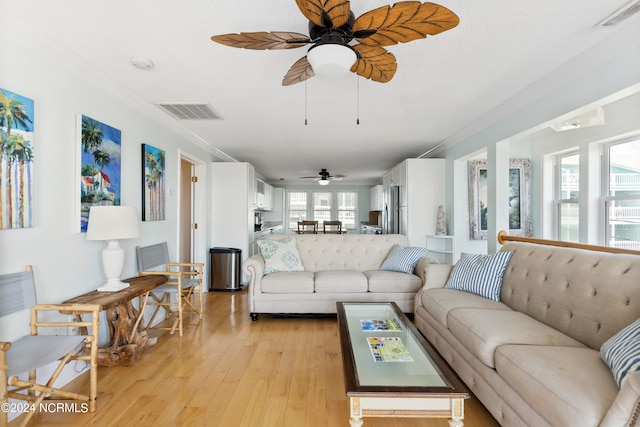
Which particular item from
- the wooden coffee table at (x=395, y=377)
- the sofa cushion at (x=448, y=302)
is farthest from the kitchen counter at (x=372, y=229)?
the wooden coffee table at (x=395, y=377)

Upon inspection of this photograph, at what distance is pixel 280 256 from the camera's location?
13.3ft

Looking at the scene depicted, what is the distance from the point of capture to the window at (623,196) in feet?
12.0

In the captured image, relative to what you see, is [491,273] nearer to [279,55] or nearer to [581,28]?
[581,28]

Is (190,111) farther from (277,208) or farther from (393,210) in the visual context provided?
(277,208)

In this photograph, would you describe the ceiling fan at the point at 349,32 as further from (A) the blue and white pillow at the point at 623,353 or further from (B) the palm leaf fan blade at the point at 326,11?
(A) the blue and white pillow at the point at 623,353

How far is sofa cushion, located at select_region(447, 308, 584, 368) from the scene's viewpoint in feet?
5.93

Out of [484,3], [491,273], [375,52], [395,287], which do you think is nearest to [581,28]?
[484,3]

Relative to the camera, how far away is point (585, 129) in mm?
4066

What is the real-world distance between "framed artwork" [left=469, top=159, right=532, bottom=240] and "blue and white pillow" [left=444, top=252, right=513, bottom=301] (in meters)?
2.30

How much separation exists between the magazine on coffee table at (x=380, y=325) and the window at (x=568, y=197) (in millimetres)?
3474

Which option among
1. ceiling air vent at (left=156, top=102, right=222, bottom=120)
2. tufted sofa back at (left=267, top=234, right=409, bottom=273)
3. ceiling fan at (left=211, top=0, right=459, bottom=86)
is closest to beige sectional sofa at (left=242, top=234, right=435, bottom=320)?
tufted sofa back at (left=267, top=234, right=409, bottom=273)

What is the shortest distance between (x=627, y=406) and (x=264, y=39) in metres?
2.16

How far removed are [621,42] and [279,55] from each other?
234 cm

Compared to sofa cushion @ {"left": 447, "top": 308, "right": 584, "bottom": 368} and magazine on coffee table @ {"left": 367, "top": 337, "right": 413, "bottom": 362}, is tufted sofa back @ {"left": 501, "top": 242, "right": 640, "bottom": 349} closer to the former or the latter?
sofa cushion @ {"left": 447, "top": 308, "right": 584, "bottom": 368}
